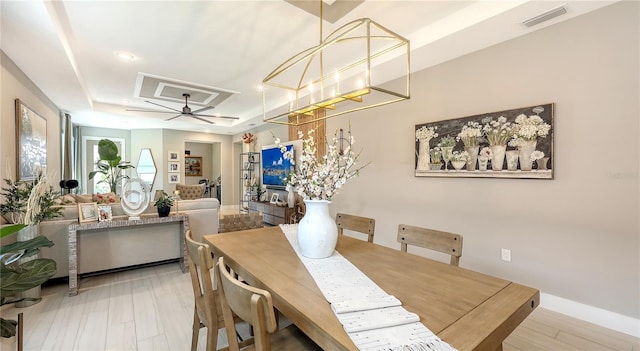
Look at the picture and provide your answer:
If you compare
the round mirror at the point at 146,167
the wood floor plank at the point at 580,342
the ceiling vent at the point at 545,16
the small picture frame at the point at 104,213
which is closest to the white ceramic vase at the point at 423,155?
the ceiling vent at the point at 545,16

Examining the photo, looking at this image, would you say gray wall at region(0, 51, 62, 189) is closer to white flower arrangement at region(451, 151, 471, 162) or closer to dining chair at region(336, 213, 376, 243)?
dining chair at region(336, 213, 376, 243)

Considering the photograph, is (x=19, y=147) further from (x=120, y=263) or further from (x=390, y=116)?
(x=390, y=116)

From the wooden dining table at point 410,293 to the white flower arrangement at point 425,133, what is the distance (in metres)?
1.95

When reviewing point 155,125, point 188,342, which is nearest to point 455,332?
point 188,342

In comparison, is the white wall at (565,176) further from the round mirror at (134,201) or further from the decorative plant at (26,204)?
the decorative plant at (26,204)

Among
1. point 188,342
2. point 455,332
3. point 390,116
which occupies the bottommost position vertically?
point 188,342

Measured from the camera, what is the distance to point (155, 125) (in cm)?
745

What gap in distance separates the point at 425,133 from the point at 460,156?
0.52 m

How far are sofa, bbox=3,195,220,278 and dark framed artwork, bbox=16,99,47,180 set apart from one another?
56cm

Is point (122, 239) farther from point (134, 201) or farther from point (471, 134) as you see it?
point (471, 134)

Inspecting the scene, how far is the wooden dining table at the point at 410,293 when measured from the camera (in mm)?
934

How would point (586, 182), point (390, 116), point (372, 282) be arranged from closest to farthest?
1. point (372, 282)
2. point (586, 182)
3. point (390, 116)

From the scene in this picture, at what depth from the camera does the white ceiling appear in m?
2.35

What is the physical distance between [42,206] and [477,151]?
422 cm
